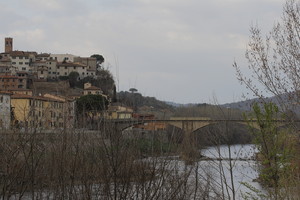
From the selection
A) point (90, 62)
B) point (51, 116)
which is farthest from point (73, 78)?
point (51, 116)

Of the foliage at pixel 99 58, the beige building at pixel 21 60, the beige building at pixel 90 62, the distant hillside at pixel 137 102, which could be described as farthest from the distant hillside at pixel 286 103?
the foliage at pixel 99 58

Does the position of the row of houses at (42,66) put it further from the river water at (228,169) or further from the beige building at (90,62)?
the river water at (228,169)

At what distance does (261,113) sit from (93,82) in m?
78.4

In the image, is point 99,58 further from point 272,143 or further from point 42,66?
point 272,143

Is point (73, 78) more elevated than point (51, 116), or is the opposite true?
point (73, 78)

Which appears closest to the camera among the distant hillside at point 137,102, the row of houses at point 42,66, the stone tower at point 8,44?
the distant hillside at point 137,102

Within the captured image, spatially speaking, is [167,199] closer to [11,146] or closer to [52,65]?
[11,146]

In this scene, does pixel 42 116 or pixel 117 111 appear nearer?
pixel 42 116

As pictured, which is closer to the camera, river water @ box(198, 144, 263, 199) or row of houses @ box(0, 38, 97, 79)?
river water @ box(198, 144, 263, 199)

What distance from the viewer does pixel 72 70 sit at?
9375cm

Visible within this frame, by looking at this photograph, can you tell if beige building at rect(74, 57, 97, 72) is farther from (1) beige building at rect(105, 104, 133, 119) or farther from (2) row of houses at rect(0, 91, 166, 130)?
(1) beige building at rect(105, 104, 133, 119)

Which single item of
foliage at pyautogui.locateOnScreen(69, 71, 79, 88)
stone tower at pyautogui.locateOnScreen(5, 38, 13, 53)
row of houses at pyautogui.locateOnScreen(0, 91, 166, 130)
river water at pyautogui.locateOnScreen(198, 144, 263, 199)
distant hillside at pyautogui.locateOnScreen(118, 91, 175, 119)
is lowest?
river water at pyautogui.locateOnScreen(198, 144, 263, 199)

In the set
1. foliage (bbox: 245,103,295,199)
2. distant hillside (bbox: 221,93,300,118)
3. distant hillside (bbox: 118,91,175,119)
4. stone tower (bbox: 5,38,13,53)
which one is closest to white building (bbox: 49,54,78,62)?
stone tower (bbox: 5,38,13,53)

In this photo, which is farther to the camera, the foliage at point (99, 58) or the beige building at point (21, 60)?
the foliage at point (99, 58)
